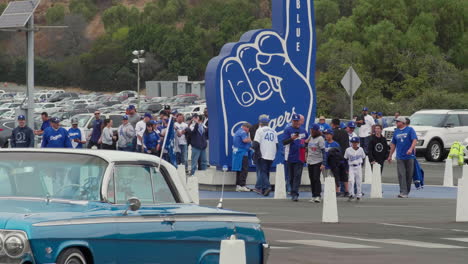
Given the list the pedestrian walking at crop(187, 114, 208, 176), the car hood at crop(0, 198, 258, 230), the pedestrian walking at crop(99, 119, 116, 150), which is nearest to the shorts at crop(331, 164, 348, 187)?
the pedestrian walking at crop(187, 114, 208, 176)

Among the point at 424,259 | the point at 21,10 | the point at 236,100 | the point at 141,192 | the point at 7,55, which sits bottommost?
the point at 424,259

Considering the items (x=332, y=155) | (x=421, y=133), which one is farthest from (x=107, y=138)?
(x=421, y=133)

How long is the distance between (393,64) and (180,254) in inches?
2874

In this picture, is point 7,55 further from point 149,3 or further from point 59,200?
point 59,200

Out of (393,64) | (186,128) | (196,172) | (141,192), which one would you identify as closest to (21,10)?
(186,128)

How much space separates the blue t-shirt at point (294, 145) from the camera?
24594 mm

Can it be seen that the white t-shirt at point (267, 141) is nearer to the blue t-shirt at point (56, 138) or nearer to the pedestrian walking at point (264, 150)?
the pedestrian walking at point (264, 150)

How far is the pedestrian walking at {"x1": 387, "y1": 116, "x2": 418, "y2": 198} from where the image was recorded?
1014 inches

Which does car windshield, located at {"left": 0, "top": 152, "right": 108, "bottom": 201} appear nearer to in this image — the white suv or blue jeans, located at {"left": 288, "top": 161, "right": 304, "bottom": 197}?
blue jeans, located at {"left": 288, "top": 161, "right": 304, "bottom": 197}

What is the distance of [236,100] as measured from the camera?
27766 mm

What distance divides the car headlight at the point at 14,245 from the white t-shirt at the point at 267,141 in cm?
1745

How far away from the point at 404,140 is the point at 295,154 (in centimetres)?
271

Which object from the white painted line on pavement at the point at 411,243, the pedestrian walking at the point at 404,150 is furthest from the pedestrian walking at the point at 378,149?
the white painted line on pavement at the point at 411,243

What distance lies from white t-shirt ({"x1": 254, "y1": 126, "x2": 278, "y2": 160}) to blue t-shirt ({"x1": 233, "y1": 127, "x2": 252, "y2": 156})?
29.5 inches
